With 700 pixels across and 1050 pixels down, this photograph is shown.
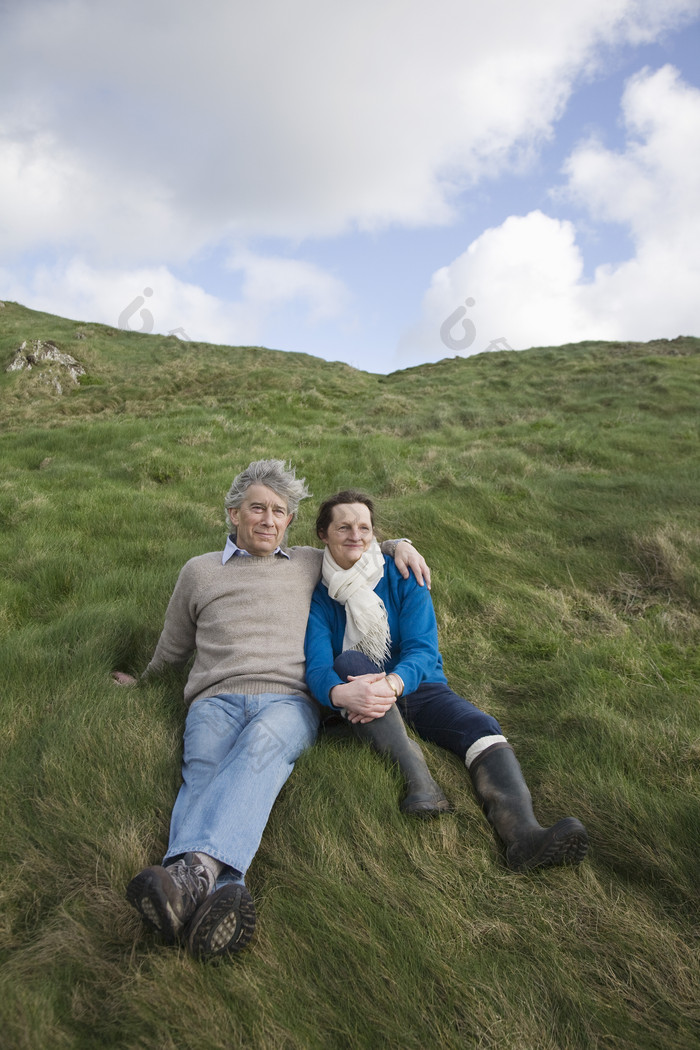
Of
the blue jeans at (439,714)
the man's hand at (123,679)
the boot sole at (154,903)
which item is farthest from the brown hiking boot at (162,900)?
the man's hand at (123,679)

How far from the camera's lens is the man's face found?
11.0ft

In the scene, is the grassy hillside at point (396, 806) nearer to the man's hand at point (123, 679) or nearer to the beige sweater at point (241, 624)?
the man's hand at point (123, 679)

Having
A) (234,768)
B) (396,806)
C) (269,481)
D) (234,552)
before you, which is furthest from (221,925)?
(269,481)

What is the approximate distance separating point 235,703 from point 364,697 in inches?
27.5

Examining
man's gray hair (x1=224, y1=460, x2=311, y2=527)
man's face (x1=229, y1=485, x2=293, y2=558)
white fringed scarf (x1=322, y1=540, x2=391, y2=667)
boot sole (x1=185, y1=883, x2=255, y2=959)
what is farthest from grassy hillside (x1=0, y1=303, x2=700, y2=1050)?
man's gray hair (x1=224, y1=460, x2=311, y2=527)

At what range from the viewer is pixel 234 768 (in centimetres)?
244

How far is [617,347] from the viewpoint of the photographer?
29.6m

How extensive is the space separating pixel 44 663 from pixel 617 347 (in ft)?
105

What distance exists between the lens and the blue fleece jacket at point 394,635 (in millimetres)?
3016

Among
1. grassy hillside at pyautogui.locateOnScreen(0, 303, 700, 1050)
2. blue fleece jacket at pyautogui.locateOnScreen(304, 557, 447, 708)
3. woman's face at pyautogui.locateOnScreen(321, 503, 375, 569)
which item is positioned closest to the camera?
grassy hillside at pyautogui.locateOnScreen(0, 303, 700, 1050)

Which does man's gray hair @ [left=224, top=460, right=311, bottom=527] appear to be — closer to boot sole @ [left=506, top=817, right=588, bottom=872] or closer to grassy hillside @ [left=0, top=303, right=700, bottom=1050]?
grassy hillside @ [left=0, top=303, right=700, bottom=1050]

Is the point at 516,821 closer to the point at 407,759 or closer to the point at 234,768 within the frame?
the point at 407,759

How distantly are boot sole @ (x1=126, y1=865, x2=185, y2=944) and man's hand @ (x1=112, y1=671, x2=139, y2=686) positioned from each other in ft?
5.40

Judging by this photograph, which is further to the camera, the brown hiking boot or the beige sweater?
the beige sweater
